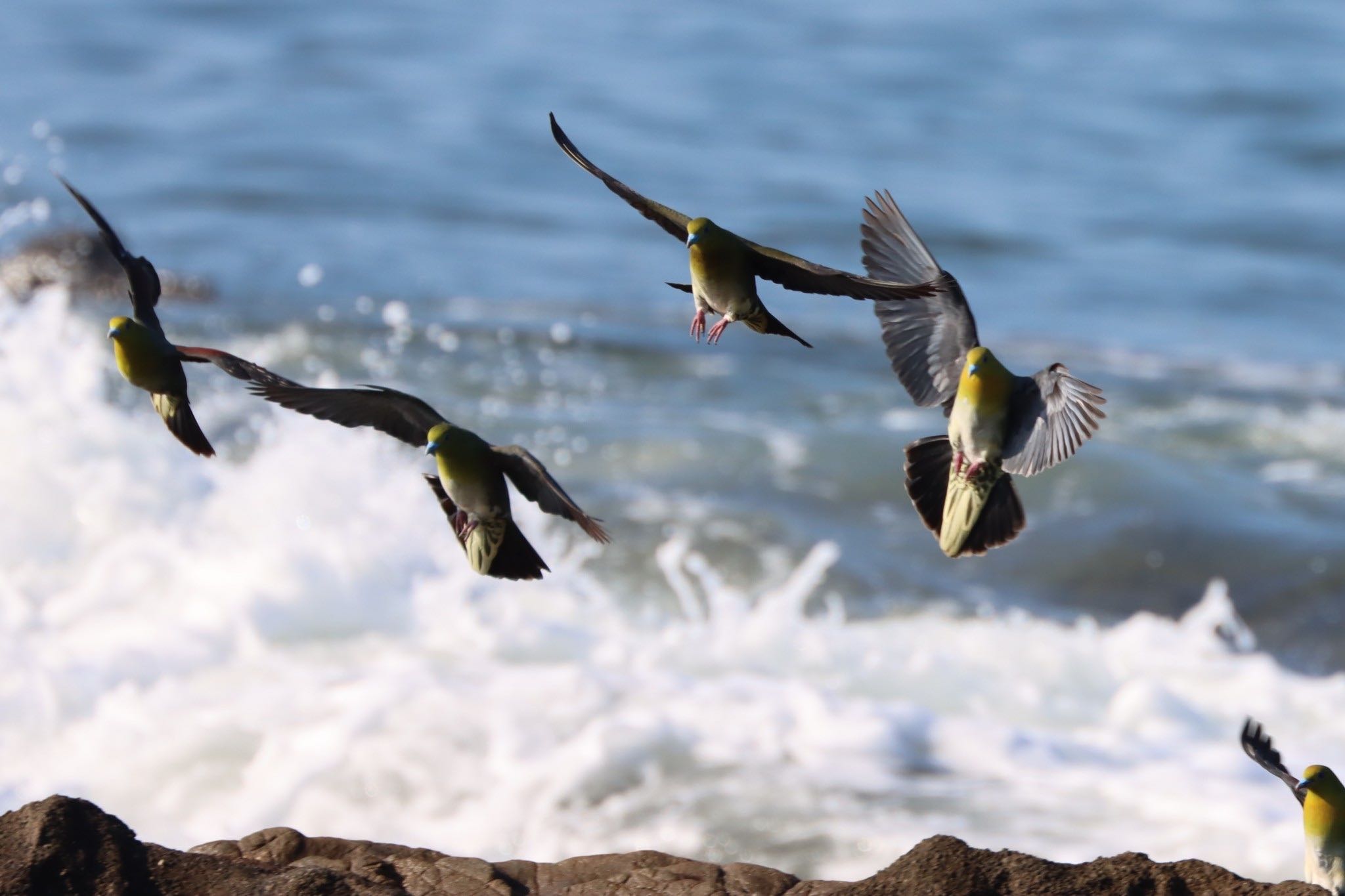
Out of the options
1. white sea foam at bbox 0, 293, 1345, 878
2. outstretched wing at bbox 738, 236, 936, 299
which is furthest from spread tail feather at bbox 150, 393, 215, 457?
white sea foam at bbox 0, 293, 1345, 878

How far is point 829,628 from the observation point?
9539 mm

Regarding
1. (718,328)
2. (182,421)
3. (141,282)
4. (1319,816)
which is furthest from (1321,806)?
(141,282)

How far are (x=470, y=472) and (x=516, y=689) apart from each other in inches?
190

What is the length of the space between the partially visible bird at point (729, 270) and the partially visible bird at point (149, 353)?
79 cm

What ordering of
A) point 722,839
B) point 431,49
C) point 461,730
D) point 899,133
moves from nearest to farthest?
point 722,839, point 461,730, point 899,133, point 431,49

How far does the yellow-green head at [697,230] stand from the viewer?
120 inches

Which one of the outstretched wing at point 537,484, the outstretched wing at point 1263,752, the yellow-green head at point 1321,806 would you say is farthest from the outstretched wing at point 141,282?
the yellow-green head at point 1321,806

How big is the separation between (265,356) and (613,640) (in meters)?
5.90

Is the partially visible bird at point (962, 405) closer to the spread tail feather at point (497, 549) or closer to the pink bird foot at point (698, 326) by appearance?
the pink bird foot at point (698, 326)

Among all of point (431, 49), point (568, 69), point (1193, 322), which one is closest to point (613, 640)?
point (1193, 322)

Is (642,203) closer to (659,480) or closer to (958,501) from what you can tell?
(958,501)

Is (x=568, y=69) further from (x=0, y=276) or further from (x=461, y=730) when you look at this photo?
(x=461, y=730)

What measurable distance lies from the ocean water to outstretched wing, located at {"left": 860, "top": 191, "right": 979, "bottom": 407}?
333 cm

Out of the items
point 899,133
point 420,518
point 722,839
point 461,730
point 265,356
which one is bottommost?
point 722,839
